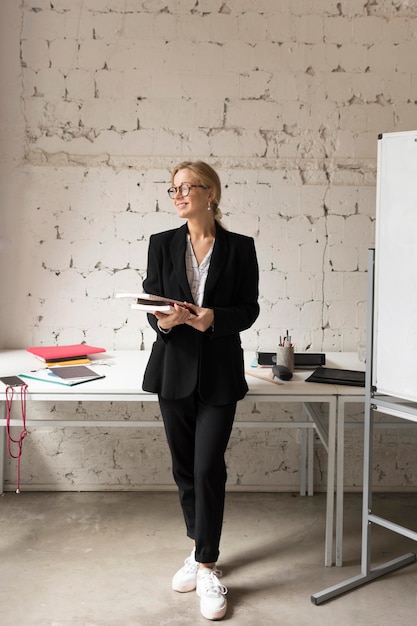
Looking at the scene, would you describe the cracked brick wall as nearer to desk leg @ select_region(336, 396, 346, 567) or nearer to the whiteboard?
desk leg @ select_region(336, 396, 346, 567)

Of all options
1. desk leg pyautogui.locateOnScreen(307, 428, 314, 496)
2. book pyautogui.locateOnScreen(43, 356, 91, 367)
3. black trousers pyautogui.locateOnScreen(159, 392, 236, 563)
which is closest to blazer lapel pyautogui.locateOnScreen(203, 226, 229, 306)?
black trousers pyautogui.locateOnScreen(159, 392, 236, 563)

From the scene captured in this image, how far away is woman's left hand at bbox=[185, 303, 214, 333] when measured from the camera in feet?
7.28

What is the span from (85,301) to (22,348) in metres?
0.45

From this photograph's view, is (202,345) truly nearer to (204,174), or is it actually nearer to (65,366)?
(204,174)

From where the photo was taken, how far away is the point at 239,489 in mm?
3480

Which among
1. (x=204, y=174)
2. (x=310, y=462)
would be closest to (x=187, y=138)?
(x=204, y=174)

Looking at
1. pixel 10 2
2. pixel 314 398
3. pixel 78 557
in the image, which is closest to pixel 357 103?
pixel 314 398

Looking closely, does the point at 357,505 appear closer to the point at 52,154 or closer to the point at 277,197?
the point at 277,197

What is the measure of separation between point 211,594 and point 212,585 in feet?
0.13

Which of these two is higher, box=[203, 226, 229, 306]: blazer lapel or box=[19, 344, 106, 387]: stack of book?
box=[203, 226, 229, 306]: blazer lapel

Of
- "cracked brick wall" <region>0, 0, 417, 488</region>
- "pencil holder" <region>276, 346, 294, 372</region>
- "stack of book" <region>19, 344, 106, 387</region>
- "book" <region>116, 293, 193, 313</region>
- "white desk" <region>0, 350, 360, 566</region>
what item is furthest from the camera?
"cracked brick wall" <region>0, 0, 417, 488</region>

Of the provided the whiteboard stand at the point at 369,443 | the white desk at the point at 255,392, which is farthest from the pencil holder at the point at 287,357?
the whiteboard stand at the point at 369,443

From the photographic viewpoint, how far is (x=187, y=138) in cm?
334

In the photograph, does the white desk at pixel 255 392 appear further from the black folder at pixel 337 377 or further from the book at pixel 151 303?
the book at pixel 151 303
